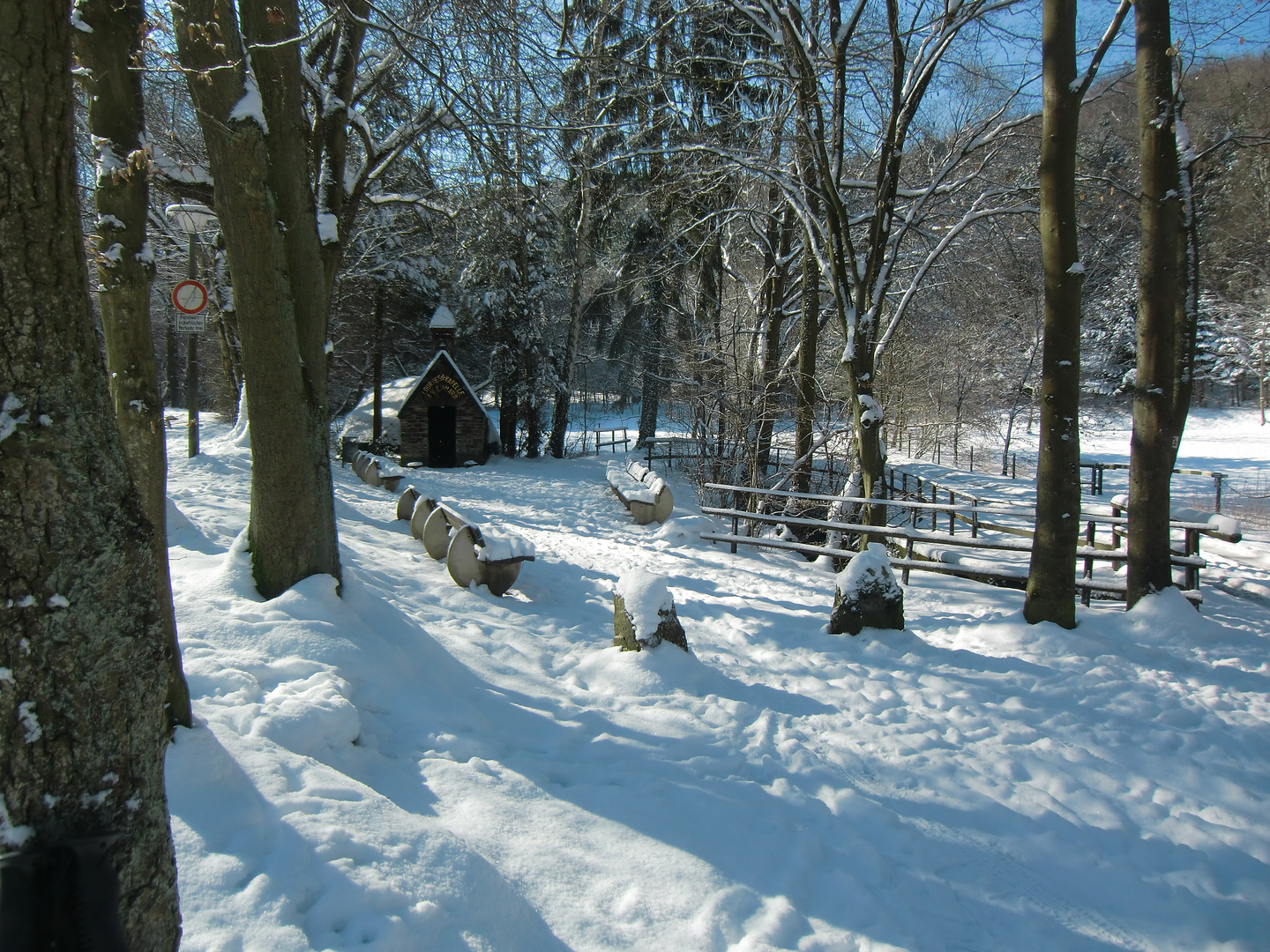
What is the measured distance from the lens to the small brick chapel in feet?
72.7

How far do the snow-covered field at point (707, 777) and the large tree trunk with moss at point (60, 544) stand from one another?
2.87 feet

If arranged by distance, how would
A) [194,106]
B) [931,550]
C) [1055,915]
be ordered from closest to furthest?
[1055,915], [194,106], [931,550]

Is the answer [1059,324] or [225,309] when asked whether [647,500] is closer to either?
[1059,324]

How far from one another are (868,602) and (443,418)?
18.5 meters

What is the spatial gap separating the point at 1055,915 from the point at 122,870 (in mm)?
3649

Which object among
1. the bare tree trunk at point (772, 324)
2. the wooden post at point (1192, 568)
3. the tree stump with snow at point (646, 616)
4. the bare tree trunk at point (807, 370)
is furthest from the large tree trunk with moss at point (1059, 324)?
the bare tree trunk at point (772, 324)

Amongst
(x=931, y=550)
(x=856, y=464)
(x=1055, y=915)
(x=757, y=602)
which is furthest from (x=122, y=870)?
(x=931, y=550)

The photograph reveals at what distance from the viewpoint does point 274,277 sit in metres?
4.79

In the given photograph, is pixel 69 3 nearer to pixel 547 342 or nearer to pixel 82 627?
pixel 82 627

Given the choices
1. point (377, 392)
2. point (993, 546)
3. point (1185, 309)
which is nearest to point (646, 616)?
point (993, 546)

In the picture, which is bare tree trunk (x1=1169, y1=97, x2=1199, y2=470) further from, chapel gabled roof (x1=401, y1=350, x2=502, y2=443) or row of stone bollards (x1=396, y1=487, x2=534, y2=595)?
chapel gabled roof (x1=401, y1=350, x2=502, y2=443)

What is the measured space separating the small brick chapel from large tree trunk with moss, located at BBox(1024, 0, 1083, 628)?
1870 cm

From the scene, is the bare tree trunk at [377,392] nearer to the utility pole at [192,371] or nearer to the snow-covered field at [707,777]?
the utility pole at [192,371]

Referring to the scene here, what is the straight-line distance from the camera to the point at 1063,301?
6078 millimetres
